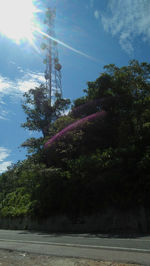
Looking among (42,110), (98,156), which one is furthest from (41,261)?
(42,110)

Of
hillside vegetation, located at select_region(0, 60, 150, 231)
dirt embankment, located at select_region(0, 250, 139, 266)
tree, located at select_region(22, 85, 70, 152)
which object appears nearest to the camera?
dirt embankment, located at select_region(0, 250, 139, 266)

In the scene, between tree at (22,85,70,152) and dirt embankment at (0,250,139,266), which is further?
tree at (22,85,70,152)

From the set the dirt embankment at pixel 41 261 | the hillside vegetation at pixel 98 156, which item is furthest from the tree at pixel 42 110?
the dirt embankment at pixel 41 261

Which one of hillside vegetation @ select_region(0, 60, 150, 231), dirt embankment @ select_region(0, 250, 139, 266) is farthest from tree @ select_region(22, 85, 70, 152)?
dirt embankment @ select_region(0, 250, 139, 266)

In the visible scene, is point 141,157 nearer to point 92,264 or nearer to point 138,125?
point 138,125

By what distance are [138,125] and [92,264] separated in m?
11.9

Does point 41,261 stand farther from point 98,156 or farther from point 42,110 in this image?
point 42,110

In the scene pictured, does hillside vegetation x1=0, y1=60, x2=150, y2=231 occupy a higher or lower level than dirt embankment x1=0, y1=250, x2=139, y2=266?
higher

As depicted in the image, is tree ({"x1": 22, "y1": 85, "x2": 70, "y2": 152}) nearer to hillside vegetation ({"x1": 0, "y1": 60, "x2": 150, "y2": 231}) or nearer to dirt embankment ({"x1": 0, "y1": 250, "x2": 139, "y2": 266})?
hillside vegetation ({"x1": 0, "y1": 60, "x2": 150, "y2": 231})

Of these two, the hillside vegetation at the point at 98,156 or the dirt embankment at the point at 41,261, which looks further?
the hillside vegetation at the point at 98,156

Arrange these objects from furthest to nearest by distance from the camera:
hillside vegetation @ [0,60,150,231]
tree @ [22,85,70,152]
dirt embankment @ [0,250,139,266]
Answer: tree @ [22,85,70,152]
hillside vegetation @ [0,60,150,231]
dirt embankment @ [0,250,139,266]

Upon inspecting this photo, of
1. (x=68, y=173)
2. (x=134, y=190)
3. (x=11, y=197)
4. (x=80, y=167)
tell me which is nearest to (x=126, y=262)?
(x=134, y=190)

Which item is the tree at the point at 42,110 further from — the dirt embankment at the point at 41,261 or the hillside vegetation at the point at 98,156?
the dirt embankment at the point at 41,261

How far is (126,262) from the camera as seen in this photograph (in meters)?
4.71
